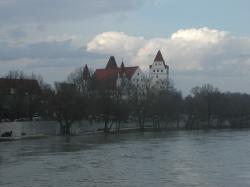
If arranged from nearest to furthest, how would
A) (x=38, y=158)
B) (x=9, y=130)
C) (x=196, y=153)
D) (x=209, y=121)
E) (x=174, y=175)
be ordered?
(x=174, y=175)
(x=38, y=158)
(x=196, y=153)
(x=9, y=130)
(x=209, y=121)

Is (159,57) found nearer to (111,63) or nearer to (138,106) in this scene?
(111,63)

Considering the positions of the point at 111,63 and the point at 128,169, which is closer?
the point at 128,169

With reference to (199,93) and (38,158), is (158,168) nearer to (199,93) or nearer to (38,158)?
(38,158)

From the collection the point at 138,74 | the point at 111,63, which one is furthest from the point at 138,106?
the point at 111,63

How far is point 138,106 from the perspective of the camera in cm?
12062

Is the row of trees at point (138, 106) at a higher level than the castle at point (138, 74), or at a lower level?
lower

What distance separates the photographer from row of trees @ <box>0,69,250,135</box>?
93562mm

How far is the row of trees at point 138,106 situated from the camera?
93562 mm

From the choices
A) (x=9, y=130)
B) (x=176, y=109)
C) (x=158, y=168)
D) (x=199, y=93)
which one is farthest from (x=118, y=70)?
(x=158, y=168)

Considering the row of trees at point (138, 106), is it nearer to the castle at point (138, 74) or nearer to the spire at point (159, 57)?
the castle at point (138, 74)

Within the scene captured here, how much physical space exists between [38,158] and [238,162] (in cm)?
1468

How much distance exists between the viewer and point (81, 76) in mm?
114062

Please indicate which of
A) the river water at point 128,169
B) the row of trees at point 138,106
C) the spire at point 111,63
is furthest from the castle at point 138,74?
the river water at point 128,169

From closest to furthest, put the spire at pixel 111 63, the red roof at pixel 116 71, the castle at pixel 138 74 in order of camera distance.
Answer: the castle at pixel 138 74 < the red roof at pixel 116 71 < the spire at pixel 111 63
